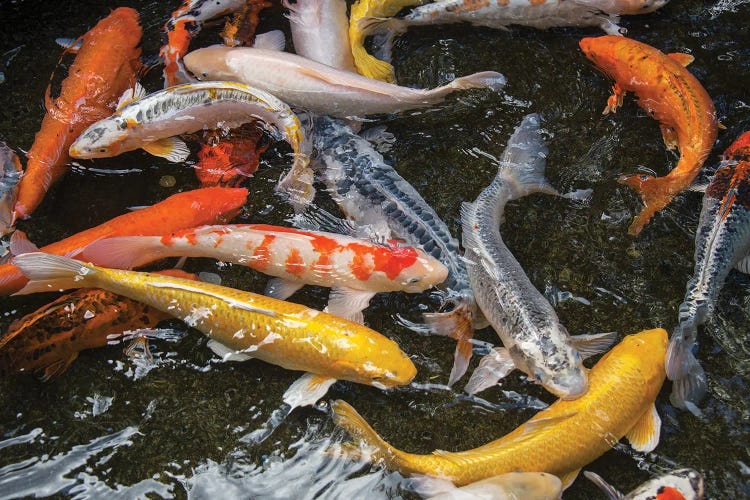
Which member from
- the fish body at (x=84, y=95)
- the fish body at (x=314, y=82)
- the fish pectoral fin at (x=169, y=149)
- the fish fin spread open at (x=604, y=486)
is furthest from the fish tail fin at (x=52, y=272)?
the fish fin spread open at (x=604, y=486)

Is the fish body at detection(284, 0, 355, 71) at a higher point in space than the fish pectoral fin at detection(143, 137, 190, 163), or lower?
higher

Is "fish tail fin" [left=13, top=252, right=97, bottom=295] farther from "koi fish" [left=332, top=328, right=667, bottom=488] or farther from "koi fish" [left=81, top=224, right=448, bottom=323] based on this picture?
"koi fish" [left=332, top=328, right=667, bottom=488]

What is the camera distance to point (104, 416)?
3191 mm

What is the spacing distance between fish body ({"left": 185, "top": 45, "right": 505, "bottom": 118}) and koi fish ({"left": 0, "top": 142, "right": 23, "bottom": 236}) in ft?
3.71

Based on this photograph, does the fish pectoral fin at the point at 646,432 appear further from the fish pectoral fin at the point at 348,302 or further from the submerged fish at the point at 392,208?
the fish pectoral fin at the point at 348,302

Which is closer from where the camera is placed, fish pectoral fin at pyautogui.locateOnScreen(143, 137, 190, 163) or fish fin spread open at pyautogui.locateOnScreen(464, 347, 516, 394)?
fish fin spread open at pyautogui.locateOnScreen(464, 347, 516, 394)

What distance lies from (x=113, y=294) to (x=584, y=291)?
2376 mm

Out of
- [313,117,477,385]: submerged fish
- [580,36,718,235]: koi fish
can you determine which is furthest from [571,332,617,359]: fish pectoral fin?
[580,36,718,235]: koi fish

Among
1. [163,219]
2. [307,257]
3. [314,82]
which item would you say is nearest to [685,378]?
[307,257]

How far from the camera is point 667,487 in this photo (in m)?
2.91

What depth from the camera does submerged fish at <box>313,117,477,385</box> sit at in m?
3.36

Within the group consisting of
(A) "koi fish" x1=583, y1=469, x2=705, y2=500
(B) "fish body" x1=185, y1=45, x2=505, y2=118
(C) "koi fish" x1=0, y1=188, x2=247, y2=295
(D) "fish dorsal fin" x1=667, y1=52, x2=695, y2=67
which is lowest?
(A) "koi fish" x1=583, y1=469, x2=705, y2=500

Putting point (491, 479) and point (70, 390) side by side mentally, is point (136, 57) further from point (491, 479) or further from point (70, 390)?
point (491, 479)

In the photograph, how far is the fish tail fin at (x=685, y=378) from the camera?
3154mm
